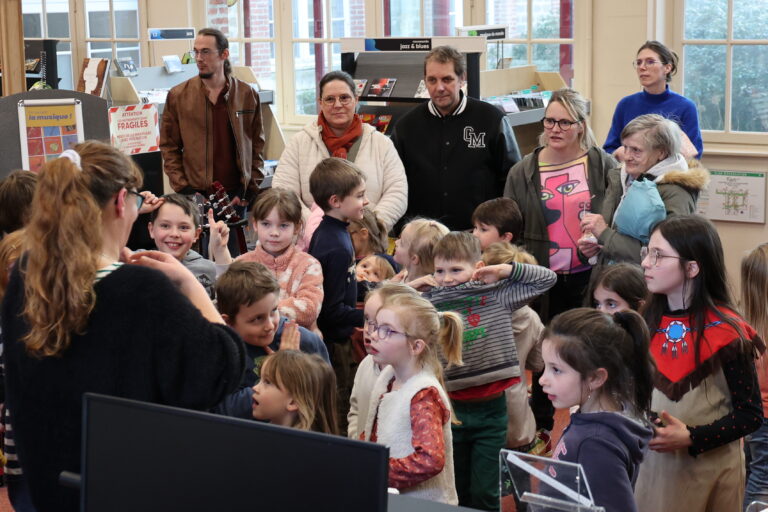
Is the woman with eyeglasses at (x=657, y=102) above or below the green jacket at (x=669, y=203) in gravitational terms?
above

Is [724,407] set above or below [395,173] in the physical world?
below

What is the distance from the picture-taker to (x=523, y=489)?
1.56 meters

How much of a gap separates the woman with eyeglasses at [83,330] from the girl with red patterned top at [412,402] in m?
0.73

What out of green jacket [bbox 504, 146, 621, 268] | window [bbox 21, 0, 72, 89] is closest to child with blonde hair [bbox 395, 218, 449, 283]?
green jacket [bbox 504, 146, 621, 268]

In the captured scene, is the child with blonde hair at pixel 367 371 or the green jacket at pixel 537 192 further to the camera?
the green jacket at pixel 537 192

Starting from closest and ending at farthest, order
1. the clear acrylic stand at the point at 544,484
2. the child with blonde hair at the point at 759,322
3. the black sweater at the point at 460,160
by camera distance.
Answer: the clear acrylic stand at the point at 544,484 < the child with blonde hair at the point at 759,322 < the black sweater at the point at 460,160

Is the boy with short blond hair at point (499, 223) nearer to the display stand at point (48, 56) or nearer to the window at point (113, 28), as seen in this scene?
the display stand at point (48, 56)

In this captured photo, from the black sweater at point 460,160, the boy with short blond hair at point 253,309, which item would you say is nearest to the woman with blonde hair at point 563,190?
the black sweater at point 460,160

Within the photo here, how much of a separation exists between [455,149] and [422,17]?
10.8 feet

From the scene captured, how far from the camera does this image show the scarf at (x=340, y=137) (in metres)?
4.11

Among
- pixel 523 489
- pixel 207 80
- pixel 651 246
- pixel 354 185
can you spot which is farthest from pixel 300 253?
pixel 207 80

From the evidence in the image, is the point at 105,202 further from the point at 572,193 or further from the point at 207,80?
the point at 207,80

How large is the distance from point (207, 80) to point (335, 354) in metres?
2.32

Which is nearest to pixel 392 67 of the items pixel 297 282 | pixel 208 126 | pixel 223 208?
pixel 208 126
